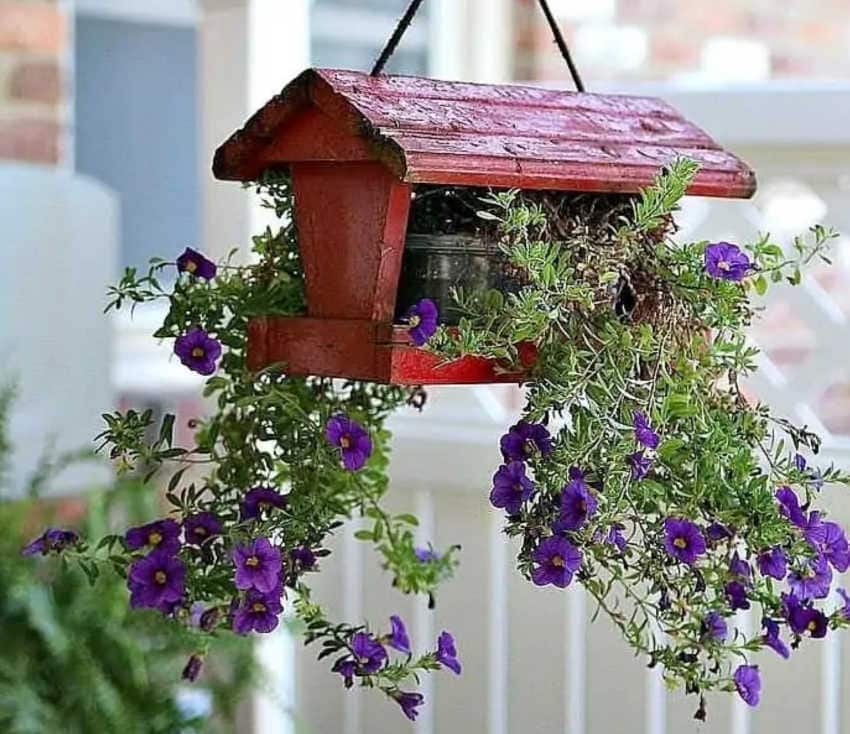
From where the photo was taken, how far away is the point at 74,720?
1.70 meters

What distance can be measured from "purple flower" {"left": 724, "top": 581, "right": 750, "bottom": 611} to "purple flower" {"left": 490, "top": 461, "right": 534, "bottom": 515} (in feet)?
0.62

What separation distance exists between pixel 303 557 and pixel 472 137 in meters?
0.30

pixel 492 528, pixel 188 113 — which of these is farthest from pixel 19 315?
pixel 188 113

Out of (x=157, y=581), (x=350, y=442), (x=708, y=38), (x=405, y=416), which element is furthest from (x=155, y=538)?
(x=708, y=38)

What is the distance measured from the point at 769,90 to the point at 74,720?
1.05 meters

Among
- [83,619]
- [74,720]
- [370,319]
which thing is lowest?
[74,720]

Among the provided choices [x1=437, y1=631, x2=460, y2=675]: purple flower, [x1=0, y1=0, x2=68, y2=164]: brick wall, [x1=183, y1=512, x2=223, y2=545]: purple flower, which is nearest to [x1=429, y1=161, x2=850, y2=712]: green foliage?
[x1=437, y1=631, x2=460, y2=675]: purple flower

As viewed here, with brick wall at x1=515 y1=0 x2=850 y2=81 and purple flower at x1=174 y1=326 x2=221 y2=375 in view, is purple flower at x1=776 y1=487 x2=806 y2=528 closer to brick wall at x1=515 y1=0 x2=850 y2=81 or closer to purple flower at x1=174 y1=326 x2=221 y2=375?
purple flower at x1=174 y1=326 x2=221 y2=375

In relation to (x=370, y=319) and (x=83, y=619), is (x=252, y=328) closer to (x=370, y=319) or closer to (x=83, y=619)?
(x=370, y=319)

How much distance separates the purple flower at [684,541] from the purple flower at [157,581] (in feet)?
1.05

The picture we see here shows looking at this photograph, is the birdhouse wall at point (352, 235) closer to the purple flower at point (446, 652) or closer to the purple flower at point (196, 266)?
the purple flower at point (196, 266)

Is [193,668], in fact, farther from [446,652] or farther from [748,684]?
[748,684]

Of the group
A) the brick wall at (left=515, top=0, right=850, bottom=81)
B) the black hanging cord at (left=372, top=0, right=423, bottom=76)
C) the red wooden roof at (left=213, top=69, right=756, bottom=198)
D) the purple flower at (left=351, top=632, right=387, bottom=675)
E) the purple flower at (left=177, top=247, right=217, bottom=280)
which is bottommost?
the purple flower at (left=351, top=632, right=387, bottom=675)

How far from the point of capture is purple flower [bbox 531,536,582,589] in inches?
33.7
